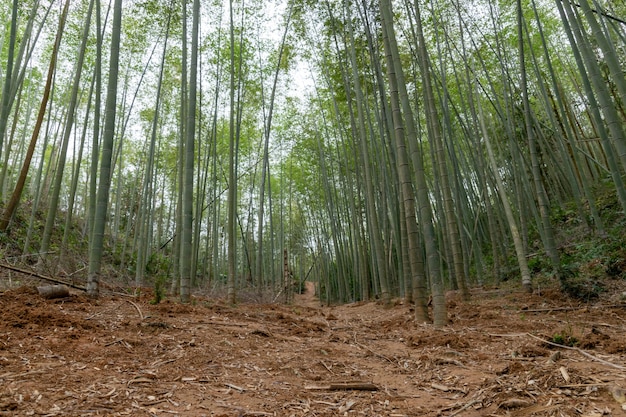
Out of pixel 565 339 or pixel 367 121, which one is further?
pixel 367 121

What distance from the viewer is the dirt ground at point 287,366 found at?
1453mm

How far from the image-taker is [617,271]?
4.56 m

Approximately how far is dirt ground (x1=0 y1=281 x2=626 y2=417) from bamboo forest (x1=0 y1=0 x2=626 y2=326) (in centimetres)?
75

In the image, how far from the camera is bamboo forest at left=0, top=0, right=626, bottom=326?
4109 mm

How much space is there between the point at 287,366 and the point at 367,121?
6.98m

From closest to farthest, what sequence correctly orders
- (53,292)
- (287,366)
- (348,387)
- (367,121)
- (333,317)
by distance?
(348,387) → (287,366) → (53,292) → (333,317) → (367,121)

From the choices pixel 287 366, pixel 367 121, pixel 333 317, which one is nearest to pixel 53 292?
pixel 287 366

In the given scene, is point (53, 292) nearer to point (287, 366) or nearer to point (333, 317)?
point (287, 366)

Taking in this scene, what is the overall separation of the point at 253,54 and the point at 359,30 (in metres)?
2.33

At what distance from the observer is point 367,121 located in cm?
843

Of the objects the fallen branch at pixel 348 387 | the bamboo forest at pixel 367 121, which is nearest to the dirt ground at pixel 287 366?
the fallen branch at pixel 348 387

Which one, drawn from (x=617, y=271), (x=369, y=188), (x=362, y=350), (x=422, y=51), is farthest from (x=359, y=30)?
(x=362, y=350)

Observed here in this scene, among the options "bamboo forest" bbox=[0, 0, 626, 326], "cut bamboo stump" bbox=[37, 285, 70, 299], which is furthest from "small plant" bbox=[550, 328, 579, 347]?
"cut bamboo stump" bbox=[37, 285, 70, 299]

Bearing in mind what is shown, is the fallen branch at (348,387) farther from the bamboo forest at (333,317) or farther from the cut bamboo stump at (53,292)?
the cut bamboo stump at (53,292)
